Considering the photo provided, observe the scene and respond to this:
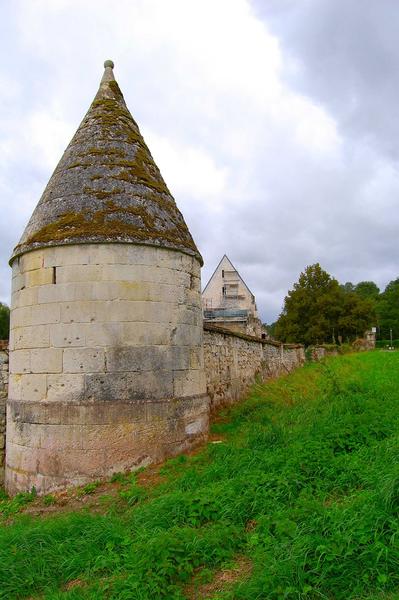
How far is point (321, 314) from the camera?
43.3 m

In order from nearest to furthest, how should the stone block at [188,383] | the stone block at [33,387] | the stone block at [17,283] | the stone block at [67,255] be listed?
the stone block at [33,387]
the stone block at [67,255]
the stone block at [188,383]
the stone block at [17,283]

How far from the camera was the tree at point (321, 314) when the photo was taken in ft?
142

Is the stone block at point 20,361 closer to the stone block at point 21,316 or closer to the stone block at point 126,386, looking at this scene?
the stone block at point 21,316

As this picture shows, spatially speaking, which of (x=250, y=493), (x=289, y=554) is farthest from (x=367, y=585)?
(x=250, y=493)

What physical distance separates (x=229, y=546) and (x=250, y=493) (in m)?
0.72

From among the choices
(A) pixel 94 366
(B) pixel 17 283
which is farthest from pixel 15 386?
(B) pixel 17 283

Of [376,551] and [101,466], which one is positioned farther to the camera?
[101,466]

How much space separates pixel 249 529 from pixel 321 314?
4096cm

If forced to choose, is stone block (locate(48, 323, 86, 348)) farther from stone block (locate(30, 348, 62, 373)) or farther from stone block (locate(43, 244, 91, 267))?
stone block (locate(43, 244, 91, 267))

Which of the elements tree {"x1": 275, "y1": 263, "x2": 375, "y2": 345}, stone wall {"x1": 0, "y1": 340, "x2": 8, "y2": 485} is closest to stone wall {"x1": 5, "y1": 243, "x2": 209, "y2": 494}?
stone wall {"x1": 0, "y1": 340, "x2": 8, "y2": 485}

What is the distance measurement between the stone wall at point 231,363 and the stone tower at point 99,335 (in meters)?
2.75

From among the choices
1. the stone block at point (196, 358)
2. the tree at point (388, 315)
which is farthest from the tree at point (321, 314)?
the stone block at point (196, 358)

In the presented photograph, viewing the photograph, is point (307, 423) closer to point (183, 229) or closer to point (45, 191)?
point (183, 229)

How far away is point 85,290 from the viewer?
6.20 m
